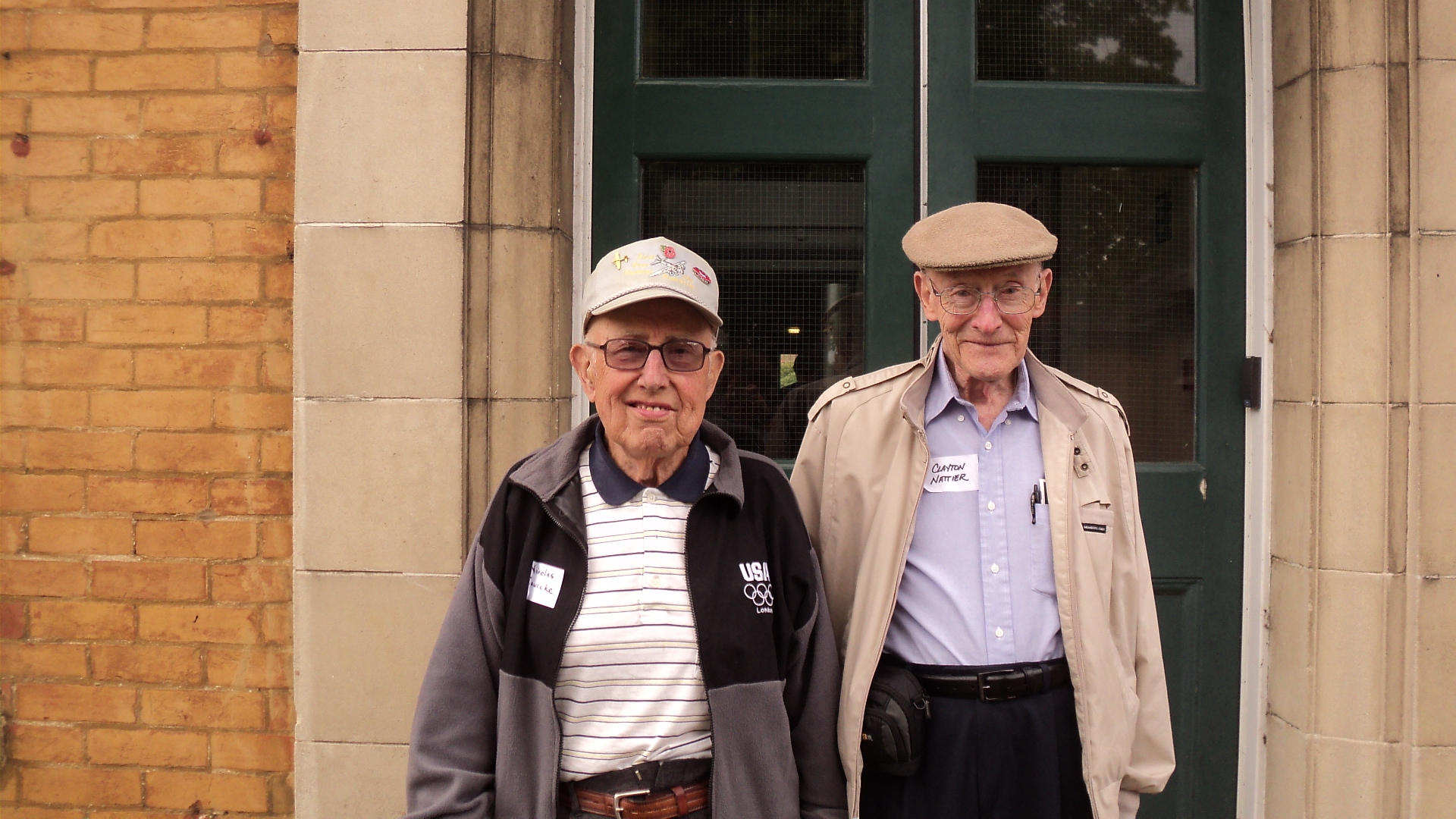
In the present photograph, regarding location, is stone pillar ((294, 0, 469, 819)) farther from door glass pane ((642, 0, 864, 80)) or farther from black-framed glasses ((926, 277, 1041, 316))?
black-framed glasses ((926, 277, 1041, 316))

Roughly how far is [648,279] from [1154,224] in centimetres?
224

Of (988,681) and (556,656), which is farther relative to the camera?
(988,681)

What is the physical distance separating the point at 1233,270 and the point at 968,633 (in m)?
→ 1.95

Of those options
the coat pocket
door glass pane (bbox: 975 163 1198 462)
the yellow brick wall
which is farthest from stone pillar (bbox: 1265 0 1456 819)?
the yellow brick wall

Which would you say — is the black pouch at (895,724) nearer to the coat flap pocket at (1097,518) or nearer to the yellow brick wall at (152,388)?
the coat flap pocket at (1097,518)

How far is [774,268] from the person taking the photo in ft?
10.5

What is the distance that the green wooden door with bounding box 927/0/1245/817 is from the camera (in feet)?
10.3

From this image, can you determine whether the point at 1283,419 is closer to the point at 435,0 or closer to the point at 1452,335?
the point at 1452,335

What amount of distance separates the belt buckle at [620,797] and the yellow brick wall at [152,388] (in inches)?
67.7

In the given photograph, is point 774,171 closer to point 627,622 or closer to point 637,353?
point 637,353

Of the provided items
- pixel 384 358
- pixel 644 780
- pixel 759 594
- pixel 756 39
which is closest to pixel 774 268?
pixel 756 39

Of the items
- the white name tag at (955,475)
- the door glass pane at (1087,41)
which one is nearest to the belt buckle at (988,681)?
the white name tag at (955,475)

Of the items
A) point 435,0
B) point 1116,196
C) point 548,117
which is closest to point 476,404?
point 548,117

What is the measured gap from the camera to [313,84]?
110 inches
